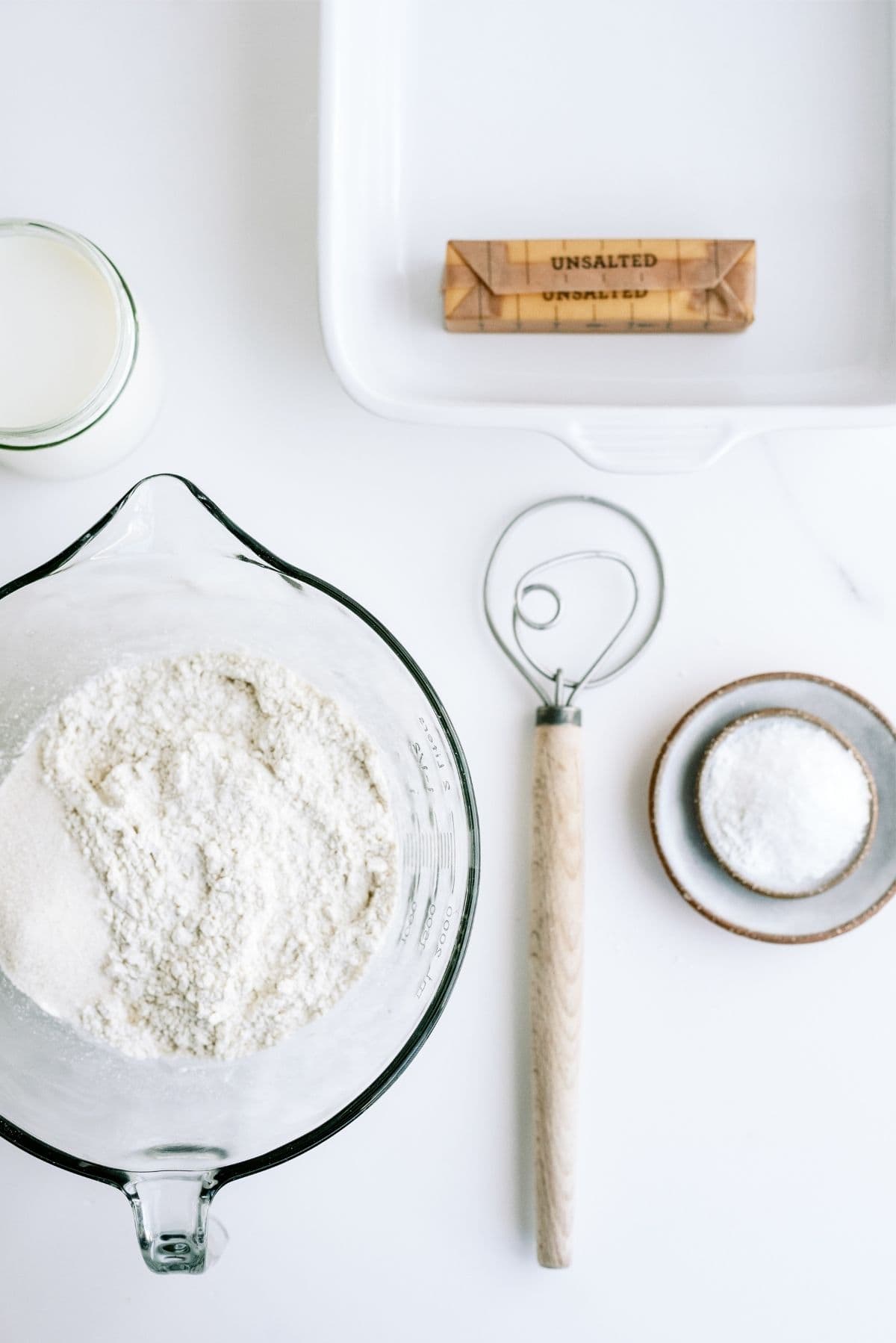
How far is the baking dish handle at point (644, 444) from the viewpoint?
606 mm

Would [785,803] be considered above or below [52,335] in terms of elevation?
below

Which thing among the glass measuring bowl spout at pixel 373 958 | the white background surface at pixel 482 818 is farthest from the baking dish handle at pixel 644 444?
the glass measuring bowl spout at pixel 373 958

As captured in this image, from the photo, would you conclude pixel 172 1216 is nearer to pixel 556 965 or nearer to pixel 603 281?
pixel 556 965

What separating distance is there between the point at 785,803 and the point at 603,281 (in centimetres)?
34

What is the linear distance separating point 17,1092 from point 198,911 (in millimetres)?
158

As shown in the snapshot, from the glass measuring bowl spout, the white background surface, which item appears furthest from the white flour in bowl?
the white background surface

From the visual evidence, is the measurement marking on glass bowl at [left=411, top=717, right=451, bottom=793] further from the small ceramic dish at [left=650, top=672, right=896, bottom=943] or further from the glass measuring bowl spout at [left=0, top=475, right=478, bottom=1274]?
the small ceramic dish at [left=650, top=672, right=896, bottom=943]

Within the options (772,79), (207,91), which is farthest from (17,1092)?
(772,79)

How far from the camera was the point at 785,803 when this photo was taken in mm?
631

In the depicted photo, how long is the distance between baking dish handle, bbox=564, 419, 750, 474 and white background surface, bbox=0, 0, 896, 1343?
0.07 meters

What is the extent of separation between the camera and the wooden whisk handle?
0.64 m

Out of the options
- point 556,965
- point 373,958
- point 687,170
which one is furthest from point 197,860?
point 687,170

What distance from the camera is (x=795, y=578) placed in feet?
2.23

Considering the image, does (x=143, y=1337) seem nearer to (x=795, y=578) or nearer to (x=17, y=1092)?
(x=17, y=1092)
